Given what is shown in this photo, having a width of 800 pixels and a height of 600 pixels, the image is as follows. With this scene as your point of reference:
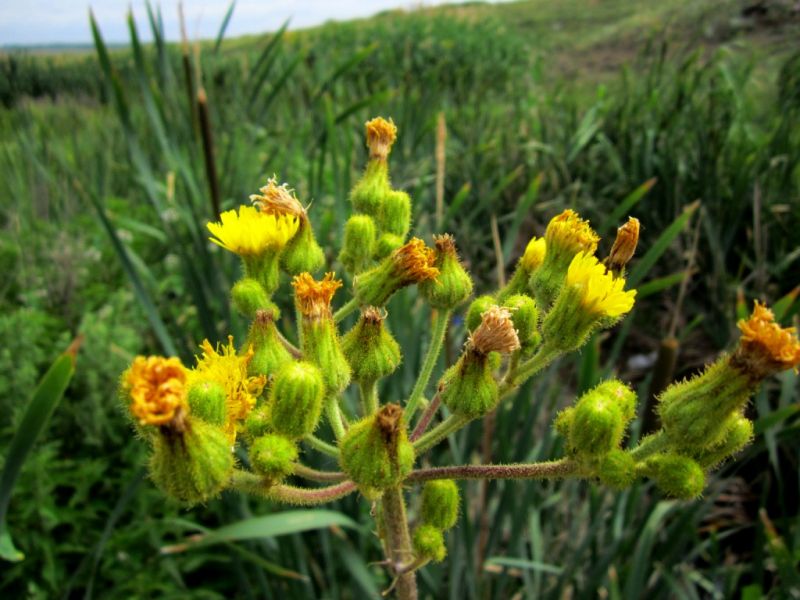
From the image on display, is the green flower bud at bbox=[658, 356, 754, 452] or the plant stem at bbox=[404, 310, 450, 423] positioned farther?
the plant stem at bbox=[404, 310, 450, 423]

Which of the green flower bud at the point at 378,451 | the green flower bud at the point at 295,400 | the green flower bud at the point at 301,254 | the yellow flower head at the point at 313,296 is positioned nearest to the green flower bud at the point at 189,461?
the green flower bud at the point at 295,400

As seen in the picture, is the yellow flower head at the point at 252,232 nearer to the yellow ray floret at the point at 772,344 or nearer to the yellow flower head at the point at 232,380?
the yellow flower head at the point at 232,380

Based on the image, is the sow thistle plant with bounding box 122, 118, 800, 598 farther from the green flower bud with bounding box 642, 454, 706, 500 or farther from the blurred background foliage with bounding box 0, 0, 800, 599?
the blurred background foliage with bounding box 0, 0, 800, 599

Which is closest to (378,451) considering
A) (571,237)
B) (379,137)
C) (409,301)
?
(571,237)

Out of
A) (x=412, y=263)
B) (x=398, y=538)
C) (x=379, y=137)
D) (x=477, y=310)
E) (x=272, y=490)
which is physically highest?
(x=379, y=137)

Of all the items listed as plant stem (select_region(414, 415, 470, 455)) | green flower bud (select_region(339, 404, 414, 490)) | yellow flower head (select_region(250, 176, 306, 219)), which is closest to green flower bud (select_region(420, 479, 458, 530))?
plant stem (select_region(414, 415, 470, 455))

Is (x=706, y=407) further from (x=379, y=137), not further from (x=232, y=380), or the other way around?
(x=379, y=137)

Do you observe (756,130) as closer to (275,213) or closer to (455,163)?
(455,163)
